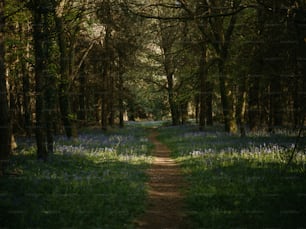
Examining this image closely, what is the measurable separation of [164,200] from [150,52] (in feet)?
104

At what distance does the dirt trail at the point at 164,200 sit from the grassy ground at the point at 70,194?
279mm

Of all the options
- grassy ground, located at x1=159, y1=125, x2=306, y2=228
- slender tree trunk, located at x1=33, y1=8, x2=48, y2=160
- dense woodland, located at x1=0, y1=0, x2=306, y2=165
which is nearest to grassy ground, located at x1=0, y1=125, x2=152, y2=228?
slender tree trunk, located at x1=33, y1=8, x2=48, y2=160

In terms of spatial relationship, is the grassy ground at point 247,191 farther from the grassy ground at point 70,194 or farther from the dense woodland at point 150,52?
the dense woodland at point 150,52

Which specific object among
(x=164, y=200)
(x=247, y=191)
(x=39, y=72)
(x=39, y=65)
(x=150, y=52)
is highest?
(x=150, y=52)

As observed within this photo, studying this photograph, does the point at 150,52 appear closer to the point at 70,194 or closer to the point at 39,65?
the point at 39,65

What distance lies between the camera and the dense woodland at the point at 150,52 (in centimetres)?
909

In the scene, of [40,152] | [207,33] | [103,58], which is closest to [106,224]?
[40,152]

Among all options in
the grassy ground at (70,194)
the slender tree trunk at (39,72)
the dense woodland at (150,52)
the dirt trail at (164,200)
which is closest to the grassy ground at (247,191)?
the dirt trail at (164,200)

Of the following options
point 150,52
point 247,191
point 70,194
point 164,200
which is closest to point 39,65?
point 70,194

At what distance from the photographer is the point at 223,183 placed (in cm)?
906

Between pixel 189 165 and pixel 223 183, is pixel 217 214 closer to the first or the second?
pixel 223 183

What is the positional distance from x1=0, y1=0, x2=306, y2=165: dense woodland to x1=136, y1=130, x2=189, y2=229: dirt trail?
323 cm

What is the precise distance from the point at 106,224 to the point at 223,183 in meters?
3.89

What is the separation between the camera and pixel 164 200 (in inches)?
339
